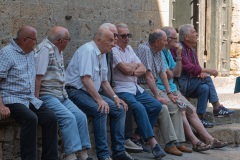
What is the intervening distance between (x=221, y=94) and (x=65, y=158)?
5478 millimetres

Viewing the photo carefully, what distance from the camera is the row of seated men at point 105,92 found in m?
7.86

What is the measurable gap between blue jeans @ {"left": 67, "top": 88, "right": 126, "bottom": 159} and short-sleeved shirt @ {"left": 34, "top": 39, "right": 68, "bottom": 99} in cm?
33

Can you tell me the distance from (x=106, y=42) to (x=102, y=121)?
0.94 meters

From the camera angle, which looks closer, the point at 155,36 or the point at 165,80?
the point at 155,36

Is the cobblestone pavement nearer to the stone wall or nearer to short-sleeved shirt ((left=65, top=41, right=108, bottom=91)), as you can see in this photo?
short-sleeved shirt ((left=65, top=41, right=108, bottom=91))

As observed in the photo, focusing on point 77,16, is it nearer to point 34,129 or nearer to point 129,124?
point 129,124

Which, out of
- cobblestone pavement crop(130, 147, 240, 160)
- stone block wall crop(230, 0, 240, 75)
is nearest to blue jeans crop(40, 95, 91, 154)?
cobblestone pavement crop(130, 147, 240, 160)

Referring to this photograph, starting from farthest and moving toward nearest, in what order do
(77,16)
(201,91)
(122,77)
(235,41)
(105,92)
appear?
(235,41) → (201,91) → (77,16) → (122,77) → (105,92)

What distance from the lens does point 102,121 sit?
8500 millimetres

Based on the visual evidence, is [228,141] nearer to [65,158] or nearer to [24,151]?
[65,158]

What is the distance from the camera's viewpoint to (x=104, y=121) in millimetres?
8531

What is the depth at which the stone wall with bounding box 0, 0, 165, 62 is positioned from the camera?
9.08 metres

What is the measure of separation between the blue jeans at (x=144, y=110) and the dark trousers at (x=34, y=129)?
144 centimetres

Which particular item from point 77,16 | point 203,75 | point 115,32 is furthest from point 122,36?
point 203,75
